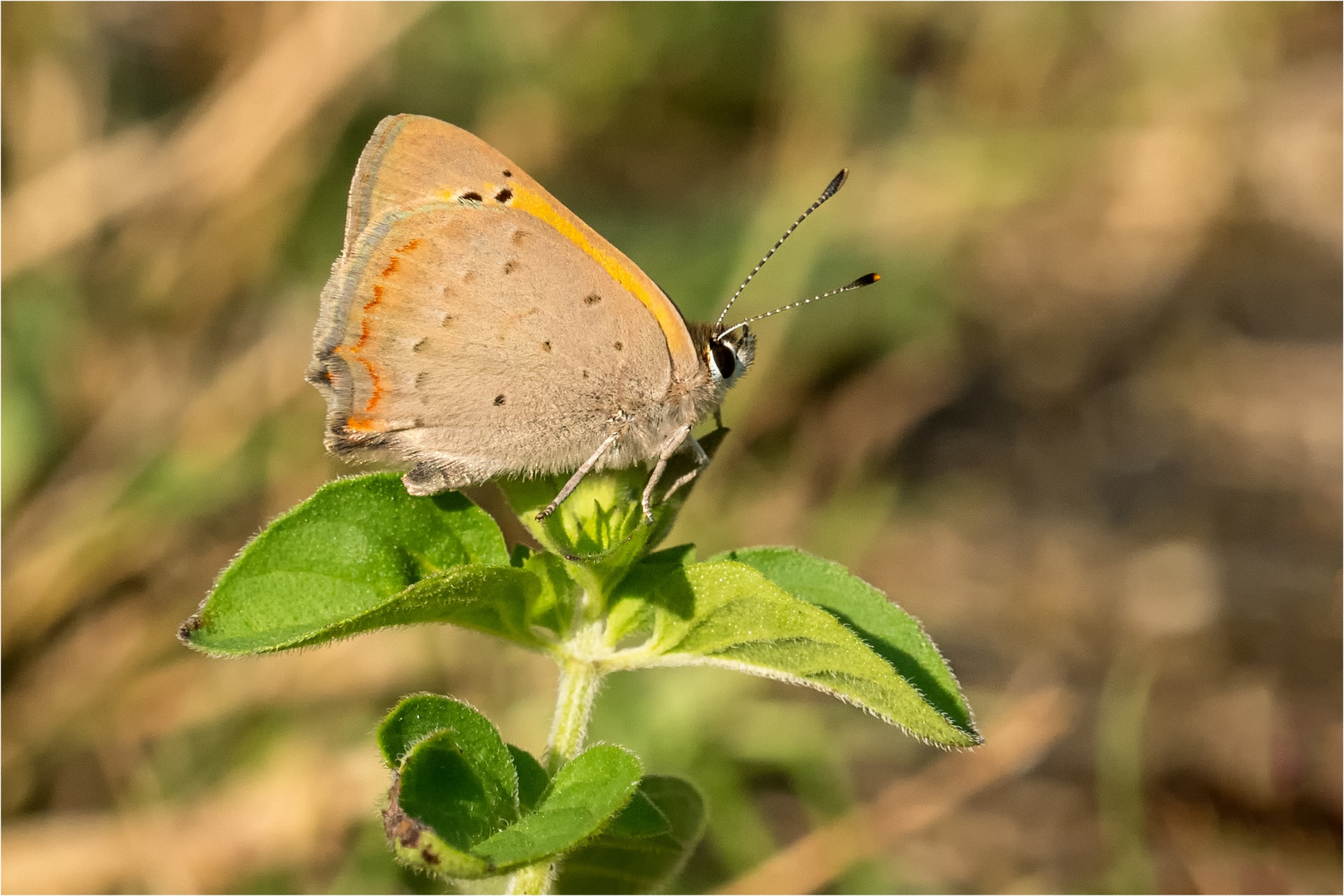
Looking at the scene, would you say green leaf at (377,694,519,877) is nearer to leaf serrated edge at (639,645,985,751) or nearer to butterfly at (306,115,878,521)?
leaf serrated edge at (639,645,985,751)

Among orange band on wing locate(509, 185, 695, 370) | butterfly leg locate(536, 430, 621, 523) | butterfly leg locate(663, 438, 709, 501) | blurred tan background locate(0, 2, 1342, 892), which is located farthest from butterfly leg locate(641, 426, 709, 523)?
blurred tan background locate(0, 2, 1342, 892)

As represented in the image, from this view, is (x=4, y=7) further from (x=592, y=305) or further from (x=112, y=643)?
(x=592, y=305)

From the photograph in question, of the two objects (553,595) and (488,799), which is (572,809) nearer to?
(488,799)

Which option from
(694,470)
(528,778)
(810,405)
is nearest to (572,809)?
(528,778)

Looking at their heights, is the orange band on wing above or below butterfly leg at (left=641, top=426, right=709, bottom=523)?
above

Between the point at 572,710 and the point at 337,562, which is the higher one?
the point at 337,562

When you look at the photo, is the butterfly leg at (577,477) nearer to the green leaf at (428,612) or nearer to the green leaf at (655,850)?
the green leaf at (428,612)
